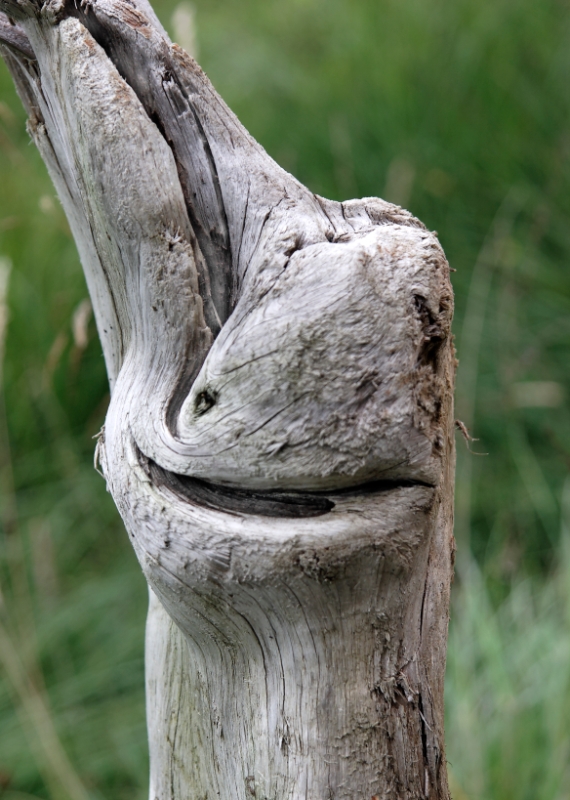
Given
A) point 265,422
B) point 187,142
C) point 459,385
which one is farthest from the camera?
point 459,385

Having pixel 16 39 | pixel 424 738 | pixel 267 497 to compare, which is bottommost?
pixel 424 738

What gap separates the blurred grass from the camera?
60.1 inches

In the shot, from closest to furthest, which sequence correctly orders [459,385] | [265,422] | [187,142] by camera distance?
[265,422]
[187,142]
[459,385]

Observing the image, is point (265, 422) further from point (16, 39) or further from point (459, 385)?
point (459, 385)

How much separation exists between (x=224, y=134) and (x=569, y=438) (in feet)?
5.92

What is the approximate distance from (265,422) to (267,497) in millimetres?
63

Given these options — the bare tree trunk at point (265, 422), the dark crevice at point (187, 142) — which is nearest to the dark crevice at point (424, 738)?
the bare tree trunk at point (265, 422)

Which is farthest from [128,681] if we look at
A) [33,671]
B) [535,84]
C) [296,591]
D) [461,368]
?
[535,84]

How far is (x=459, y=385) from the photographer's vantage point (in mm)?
2100

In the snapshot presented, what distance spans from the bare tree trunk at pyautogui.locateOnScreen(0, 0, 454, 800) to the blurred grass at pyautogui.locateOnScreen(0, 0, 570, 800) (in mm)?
534

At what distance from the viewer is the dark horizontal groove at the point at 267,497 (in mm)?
570

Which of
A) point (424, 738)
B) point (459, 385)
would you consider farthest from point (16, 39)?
point (459, 385)

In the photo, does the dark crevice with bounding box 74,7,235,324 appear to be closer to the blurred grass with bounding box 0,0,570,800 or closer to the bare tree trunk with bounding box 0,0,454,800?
the bare tree trunk with bounding box 0,0,454,800

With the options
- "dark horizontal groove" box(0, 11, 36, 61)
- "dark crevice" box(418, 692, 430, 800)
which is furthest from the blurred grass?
"dark crevice" box(418, 692, 430, 800)
